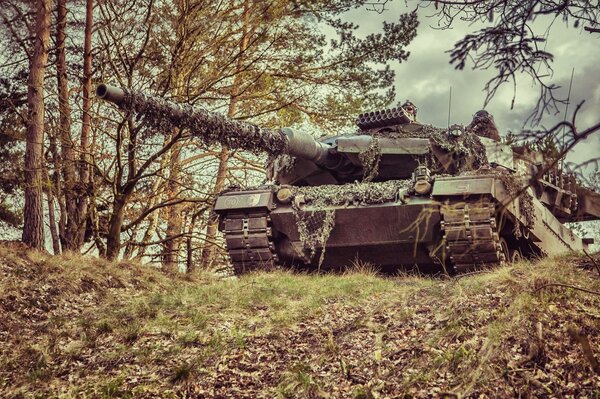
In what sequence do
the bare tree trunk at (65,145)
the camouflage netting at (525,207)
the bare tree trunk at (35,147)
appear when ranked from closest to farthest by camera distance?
the camouflage netting at (525,207), the bare tree trunk at (35,147), the bare tree trunk at (65,145)

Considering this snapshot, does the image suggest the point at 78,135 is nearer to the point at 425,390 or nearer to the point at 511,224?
the point at 511,224

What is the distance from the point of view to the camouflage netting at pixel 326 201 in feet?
35.8

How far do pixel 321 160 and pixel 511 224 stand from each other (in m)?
2.79

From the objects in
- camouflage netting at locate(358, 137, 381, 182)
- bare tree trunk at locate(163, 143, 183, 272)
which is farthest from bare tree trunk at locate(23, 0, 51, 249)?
camouflage netting at locate(358, 137, 381, 182)

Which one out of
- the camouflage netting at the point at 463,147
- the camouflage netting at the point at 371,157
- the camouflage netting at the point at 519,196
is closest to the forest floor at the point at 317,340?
the camouflage netting at the point at 519,196

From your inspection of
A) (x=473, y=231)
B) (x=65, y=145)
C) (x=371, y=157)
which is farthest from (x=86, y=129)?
(x=473, y=231)

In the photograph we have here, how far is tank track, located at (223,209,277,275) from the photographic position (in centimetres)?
1125

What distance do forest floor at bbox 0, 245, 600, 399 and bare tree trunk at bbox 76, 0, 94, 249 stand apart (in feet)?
16.0

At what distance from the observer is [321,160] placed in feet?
38.6

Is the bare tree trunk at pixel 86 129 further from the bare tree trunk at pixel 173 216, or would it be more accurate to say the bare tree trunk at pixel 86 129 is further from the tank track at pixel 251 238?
the tank track at pixel 251 238

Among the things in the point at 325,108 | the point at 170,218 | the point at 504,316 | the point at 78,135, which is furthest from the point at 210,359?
the point at 325,108

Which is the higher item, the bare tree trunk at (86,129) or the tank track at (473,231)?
the bare tree trunk at (86,129)

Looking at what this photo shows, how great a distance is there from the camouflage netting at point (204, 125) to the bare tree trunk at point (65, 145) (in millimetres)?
4633

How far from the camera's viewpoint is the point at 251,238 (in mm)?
11289
